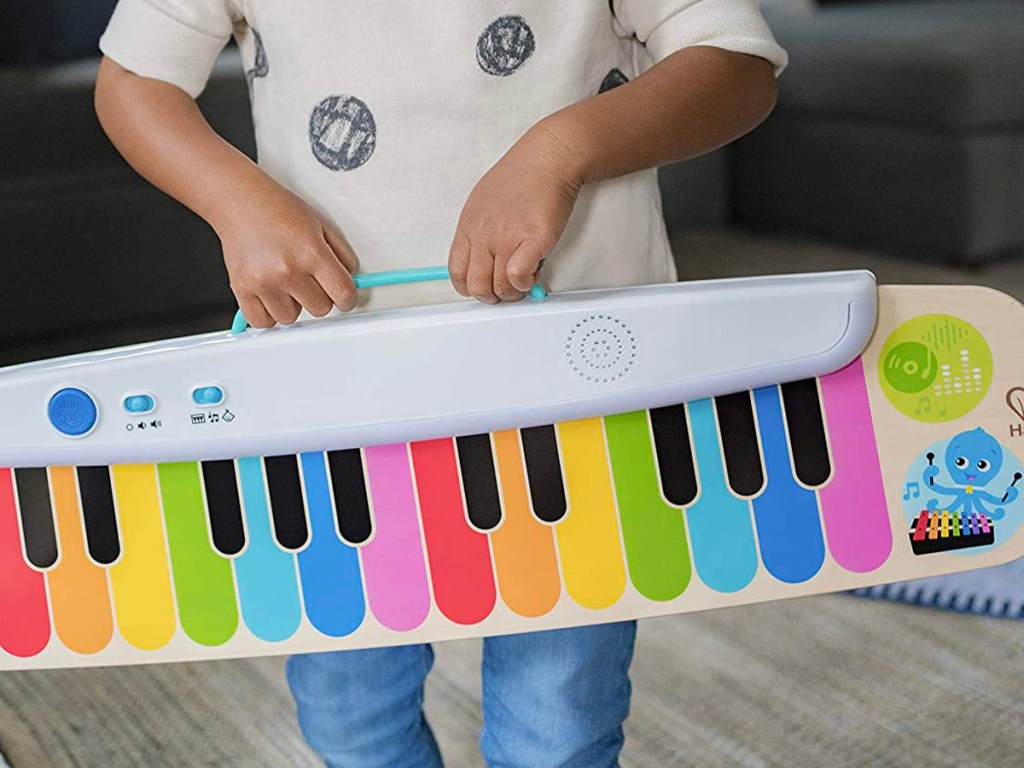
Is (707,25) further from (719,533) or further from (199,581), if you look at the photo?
(199,581)

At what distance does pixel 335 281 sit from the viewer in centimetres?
58

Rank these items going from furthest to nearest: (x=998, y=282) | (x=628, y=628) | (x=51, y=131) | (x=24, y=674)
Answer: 1. (x=998, y=282)
2. (x=51, y=131)
3. (x=24, y=674)
4. (x=628, y=628)

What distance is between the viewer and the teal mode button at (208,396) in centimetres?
57

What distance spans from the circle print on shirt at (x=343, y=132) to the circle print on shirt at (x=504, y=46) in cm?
6

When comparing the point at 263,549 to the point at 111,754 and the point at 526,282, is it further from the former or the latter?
the point at 111,754

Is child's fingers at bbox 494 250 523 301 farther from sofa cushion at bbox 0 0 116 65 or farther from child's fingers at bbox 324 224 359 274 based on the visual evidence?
sofa cushion at bbox 0 0 116 65

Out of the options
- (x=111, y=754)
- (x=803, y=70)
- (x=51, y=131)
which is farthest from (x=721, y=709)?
(x=803, y=70)

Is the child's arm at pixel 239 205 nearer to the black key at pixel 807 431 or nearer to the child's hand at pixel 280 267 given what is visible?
the child's hand at pixel 280 267

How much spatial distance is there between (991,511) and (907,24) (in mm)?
1821

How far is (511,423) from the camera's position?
57 centimetres

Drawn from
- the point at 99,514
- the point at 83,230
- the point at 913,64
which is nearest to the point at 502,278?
the point at 99,514

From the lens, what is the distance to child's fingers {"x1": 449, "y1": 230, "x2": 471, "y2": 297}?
0.57 meters

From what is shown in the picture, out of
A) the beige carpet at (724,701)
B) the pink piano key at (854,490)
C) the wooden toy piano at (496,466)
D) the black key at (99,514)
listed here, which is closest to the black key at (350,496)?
the wooden toy piano at (496,466)

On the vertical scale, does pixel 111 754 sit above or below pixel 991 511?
below
